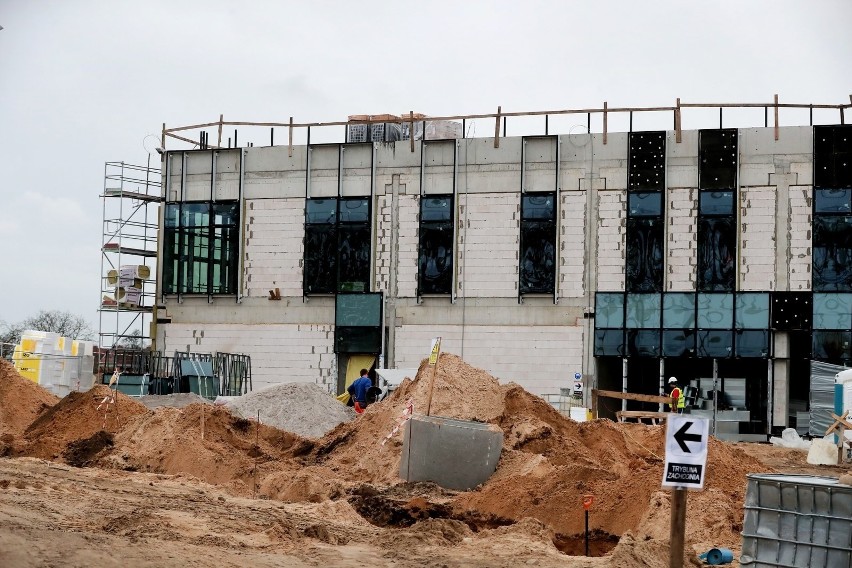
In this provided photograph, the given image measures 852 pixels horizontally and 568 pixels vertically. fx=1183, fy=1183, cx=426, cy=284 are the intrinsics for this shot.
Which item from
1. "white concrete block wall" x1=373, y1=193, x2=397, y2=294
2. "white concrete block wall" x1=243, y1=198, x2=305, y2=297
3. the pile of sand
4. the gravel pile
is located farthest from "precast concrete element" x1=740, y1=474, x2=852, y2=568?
"white concrete block wall" x1=243, y1=198, x2=305, y2=297

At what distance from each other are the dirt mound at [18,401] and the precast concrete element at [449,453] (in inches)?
506

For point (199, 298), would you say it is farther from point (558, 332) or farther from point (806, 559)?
point (806, 559)

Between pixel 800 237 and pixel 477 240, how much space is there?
37.0 ft

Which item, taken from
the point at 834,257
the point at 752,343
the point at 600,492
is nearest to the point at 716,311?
the point at 752,343

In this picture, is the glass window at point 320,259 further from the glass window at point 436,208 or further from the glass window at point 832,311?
the glass window at point 832,311

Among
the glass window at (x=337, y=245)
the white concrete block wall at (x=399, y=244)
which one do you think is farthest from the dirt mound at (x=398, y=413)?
the glass window at (x=337, y=245)

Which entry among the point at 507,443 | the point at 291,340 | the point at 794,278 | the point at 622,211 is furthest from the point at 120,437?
the point at 794,278

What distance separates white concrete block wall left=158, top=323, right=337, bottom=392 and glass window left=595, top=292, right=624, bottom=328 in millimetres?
10052

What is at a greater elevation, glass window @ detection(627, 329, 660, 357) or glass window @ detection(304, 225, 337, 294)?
glass window @ detection(304, 225, 337, 294)

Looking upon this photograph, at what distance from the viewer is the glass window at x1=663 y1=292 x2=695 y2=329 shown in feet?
135

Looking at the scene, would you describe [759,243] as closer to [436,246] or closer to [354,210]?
[436,246]

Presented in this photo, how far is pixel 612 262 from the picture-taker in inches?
1650

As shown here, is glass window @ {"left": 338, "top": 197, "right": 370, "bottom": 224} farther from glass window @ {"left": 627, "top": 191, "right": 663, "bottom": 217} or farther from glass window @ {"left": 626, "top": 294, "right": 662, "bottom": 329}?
glass window @ {"left": 626, "top": 294, "right": 662, "bottom": 329}

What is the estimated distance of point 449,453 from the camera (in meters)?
21.3
